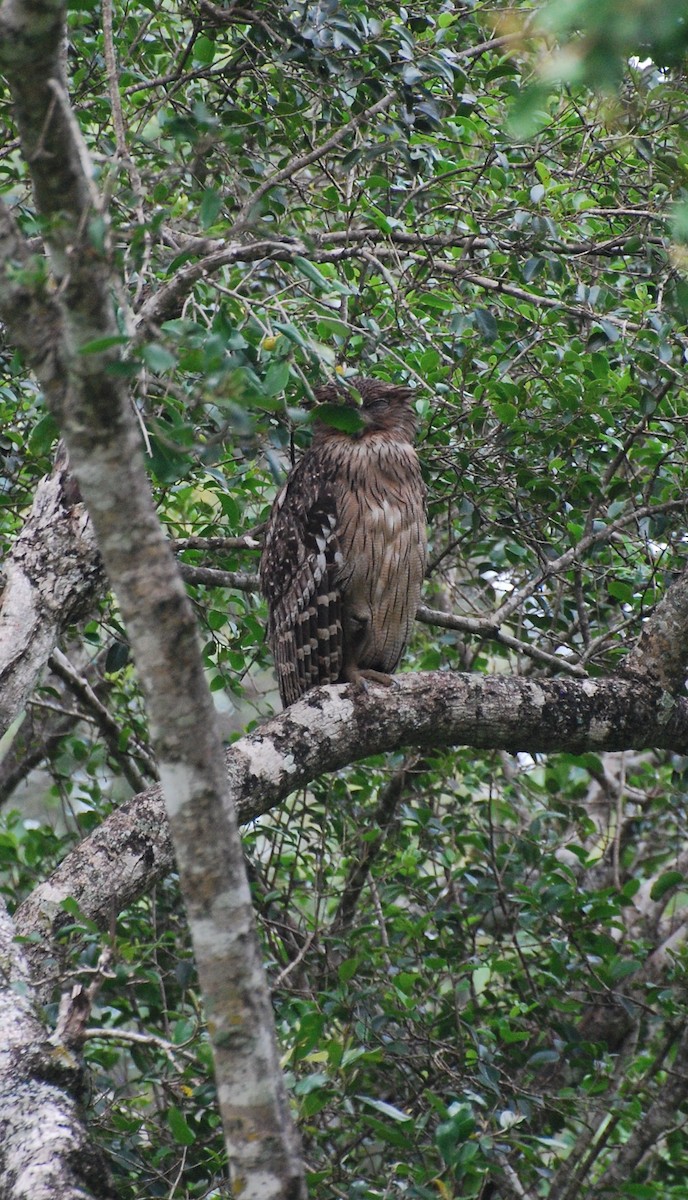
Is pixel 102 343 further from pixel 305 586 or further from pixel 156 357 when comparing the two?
pixel 305 586

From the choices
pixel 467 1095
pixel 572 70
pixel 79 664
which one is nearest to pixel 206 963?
pixel 572 70

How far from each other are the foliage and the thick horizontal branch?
206 millimetres

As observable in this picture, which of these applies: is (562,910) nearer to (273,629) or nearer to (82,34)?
(273,629)

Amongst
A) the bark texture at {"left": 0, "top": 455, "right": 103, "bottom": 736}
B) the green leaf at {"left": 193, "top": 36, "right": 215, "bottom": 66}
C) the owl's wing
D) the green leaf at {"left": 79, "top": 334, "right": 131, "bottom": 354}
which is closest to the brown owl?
the owl's wing

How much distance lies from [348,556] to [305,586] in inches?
7.6

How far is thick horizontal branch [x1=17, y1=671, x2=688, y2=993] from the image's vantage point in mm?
2717

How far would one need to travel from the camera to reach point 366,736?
3264 millimetres

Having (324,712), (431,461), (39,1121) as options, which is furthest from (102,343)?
(431,461)

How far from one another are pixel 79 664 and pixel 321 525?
2.15 meters

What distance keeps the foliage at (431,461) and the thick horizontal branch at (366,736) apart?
0.21 m

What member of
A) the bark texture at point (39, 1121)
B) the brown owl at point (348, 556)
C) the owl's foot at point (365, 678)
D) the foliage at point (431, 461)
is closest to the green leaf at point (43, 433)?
the foliage at point (431, 461)

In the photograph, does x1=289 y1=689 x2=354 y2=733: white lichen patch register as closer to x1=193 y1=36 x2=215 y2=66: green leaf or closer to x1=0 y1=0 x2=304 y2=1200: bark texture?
x1=0 y1=0 x2=304 y2=1200: bark texture

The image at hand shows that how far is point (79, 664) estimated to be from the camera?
223 inches

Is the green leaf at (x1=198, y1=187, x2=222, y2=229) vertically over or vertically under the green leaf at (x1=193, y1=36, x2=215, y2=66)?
under
